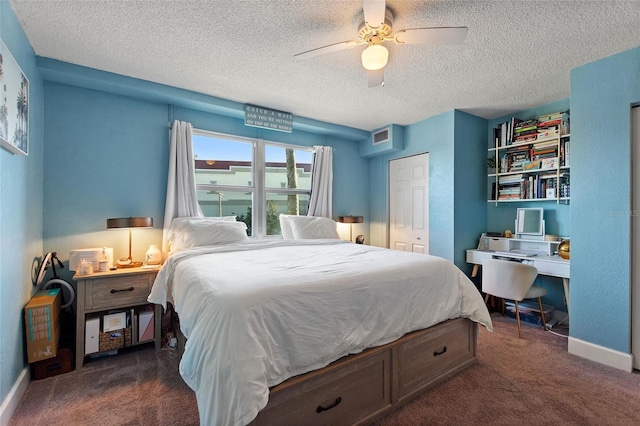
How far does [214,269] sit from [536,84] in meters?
3.47

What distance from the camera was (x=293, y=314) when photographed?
4.57 ft

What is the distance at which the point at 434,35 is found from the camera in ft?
5.71

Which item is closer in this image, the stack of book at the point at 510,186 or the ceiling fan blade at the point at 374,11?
the ceiling fan blade at the point at 374,11

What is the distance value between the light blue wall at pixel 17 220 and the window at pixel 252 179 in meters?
1.37

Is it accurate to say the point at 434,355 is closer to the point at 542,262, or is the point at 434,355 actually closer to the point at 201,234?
the point at 542,262

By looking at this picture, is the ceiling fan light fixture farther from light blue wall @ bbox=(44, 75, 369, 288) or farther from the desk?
the desk

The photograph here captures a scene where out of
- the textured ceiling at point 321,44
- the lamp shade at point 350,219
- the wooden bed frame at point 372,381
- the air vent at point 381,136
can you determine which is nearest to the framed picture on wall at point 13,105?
the textured ceiling at point 321,44

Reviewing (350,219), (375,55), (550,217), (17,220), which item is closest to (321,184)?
(350,219)

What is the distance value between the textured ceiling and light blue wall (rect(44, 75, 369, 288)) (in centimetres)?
40

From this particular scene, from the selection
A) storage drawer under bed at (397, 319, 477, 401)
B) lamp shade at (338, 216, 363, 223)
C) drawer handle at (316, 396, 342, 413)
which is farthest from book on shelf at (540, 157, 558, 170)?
drawer handle at (316, 396, 342, 413)

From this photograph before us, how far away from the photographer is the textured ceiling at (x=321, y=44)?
179 centimetres

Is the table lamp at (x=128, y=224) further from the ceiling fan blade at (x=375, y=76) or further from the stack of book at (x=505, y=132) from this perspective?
the stack of book at (x=505, y=132)

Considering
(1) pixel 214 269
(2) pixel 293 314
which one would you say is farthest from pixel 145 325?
(2) pixel 293 314

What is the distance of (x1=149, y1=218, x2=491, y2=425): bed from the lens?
122 cm
